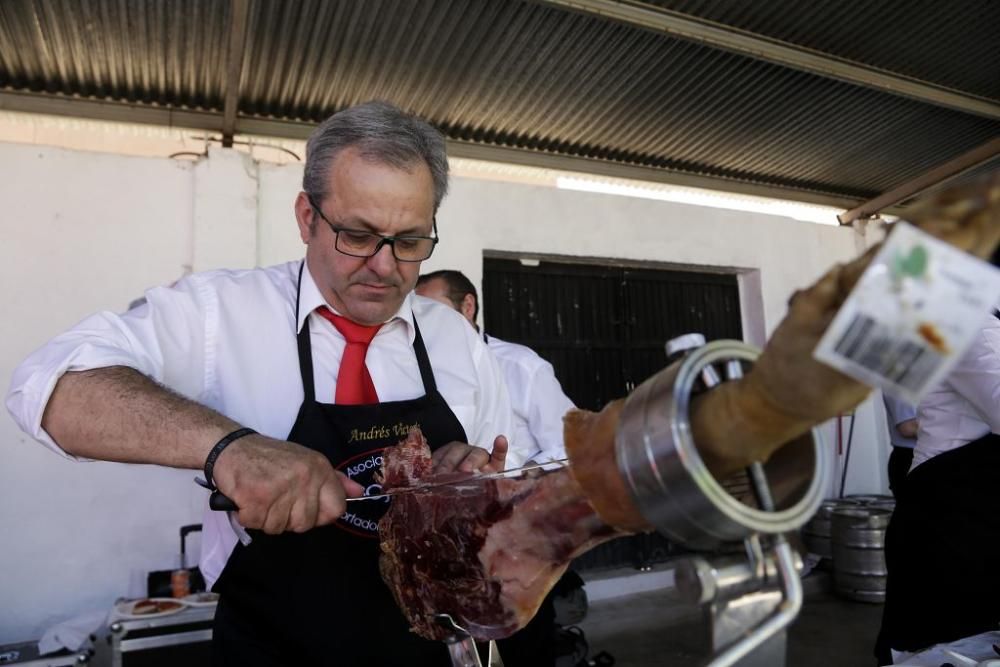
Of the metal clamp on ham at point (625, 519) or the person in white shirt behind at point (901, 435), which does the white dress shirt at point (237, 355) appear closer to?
the metal clamp on ham at point (625, 519)

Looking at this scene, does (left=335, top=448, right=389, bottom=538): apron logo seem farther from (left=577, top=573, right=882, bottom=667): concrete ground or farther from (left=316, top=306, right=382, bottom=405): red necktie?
(left=577, top=573, right=882, bottom=667): concrete ground

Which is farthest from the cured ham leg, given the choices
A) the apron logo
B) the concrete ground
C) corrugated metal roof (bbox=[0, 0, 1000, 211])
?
the concrete ground

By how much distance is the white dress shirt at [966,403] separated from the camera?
250 centimetres

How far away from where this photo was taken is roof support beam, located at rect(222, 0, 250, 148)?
365 cm

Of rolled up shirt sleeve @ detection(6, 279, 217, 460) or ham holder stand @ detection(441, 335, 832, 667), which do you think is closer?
ham holder stand @ detection(441, 335, 832, 667)

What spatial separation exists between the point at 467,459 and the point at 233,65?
11.5ft

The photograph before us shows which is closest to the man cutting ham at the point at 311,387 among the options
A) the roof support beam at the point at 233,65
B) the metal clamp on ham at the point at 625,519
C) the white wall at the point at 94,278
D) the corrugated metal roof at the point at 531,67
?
the metal clamp on ham at the point at 625,519

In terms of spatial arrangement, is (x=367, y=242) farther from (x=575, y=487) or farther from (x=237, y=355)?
(x=575, y=487)

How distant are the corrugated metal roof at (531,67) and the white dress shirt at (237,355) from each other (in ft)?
8.41

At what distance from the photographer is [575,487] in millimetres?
965

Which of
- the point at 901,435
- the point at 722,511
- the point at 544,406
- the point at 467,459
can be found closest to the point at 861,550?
the point at 901,435

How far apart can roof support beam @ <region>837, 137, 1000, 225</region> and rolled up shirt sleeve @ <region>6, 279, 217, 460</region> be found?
7.11 metres

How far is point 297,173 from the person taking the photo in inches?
195

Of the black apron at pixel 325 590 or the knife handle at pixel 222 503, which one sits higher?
the knife handle at pixel 222 503
